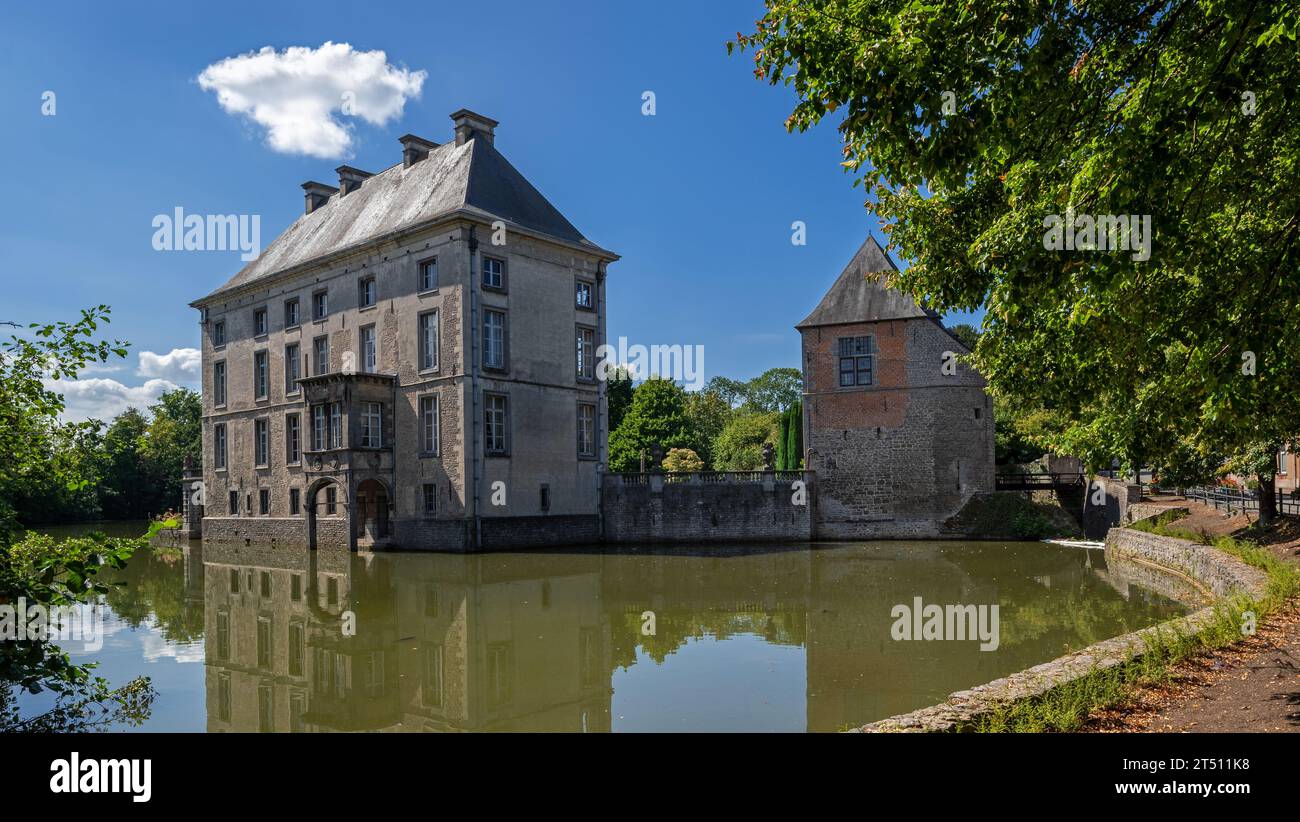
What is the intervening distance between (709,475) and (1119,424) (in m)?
19.3

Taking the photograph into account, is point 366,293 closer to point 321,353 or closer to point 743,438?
point 321,353

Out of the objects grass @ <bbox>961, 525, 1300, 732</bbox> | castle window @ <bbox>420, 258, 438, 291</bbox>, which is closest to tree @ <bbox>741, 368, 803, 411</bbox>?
castle window @ <bbox>420, 258, 438, 291</bbox>

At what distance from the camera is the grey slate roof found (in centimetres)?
2806

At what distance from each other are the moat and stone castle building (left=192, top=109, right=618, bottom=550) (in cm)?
561

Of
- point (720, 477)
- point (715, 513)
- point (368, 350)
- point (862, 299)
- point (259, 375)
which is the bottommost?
point (715, 513)

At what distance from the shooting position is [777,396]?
82.3m

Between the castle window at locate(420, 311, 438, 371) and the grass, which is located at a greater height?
the castle window at locate(420, 311, 438, 371)

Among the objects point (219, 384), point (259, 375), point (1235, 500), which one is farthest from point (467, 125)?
point (1235, 500)

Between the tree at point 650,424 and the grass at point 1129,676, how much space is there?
37.9m

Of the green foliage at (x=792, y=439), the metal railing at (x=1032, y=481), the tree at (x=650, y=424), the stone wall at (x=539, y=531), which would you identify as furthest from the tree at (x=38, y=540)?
the tree at (x=650, y=424)

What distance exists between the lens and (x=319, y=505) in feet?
98.6

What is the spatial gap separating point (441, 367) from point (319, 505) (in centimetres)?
758

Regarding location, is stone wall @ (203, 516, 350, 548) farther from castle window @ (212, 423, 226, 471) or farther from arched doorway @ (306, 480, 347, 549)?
castle window @ (212, 423, 226, 471)
